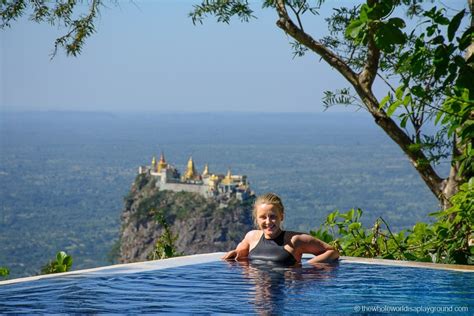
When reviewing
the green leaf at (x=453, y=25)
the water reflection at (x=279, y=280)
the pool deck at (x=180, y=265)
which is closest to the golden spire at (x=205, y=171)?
the pool deck at (x=180, y=265)

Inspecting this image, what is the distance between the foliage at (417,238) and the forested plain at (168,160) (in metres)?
30.2

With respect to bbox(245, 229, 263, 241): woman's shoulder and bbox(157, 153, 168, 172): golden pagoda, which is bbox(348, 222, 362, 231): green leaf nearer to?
bbox(245, 229, 263, 241): woman's shoulder

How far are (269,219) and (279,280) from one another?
0.47 m

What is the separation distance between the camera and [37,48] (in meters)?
53.6

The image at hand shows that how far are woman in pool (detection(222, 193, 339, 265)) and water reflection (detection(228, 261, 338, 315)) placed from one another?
0.05 m

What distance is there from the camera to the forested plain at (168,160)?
39.7m

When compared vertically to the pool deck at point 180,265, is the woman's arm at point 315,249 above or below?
above

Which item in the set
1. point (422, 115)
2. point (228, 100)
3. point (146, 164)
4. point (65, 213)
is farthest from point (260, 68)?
point (422, 115)

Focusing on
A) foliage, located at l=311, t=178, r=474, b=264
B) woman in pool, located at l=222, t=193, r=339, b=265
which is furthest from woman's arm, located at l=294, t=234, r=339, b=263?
foliage, located at l=311, t=178, r=474, b=264

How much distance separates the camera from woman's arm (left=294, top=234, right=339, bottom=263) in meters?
4.83

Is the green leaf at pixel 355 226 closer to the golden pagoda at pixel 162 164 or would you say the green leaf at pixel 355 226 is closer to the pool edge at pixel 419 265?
the pool edge at pixel 419 265

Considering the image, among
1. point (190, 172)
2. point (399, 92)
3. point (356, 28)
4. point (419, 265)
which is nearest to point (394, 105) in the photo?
point (399, 92)

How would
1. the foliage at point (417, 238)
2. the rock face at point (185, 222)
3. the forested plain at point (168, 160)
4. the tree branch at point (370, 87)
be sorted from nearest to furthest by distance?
1. the foliage at point (417, 238)
2. the tree branch at point (370, 87)
3. the rock face at point (185, 222)
4. the forested plain at point (168, 160)

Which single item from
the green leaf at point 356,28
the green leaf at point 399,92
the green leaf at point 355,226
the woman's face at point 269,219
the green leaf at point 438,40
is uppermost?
the green leaf at point 356,28
